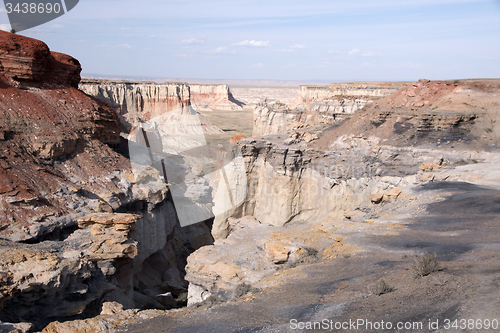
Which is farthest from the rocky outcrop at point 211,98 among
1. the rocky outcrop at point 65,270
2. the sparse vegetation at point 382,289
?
the sparse vegetation at point 382,289

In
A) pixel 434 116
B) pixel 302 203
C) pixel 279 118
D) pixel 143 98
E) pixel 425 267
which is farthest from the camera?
pixel 143 98

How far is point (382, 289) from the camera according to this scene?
693cm

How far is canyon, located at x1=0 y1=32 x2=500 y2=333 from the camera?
297 inches

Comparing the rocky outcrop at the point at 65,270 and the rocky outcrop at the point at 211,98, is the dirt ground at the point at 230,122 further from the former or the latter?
the rocky outcrop at the point at 65,270

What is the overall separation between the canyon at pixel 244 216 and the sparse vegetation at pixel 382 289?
191 mm

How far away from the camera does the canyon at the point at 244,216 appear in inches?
297

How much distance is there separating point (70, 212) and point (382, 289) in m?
12.0

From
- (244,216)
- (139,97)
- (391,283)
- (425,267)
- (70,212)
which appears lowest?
(244,216)

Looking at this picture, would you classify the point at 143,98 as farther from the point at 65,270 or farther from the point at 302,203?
the point at 65,270

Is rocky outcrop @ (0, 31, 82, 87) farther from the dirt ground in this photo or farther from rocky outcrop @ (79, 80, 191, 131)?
the dirt ground

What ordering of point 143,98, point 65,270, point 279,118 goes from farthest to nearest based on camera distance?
point 143,98 < point 279,118 < point 65,270

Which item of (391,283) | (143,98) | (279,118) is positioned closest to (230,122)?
(143,98)

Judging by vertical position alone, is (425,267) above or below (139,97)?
below

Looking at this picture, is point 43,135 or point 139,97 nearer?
point 43,135
